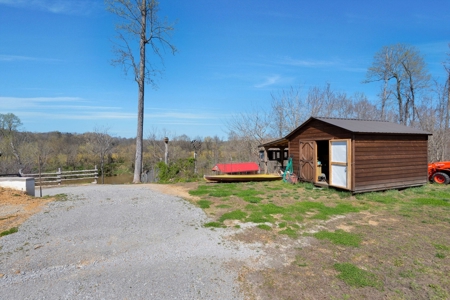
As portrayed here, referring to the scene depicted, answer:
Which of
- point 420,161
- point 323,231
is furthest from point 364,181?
point 323,231

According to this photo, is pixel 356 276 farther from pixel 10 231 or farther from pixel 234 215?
pixel 10 231

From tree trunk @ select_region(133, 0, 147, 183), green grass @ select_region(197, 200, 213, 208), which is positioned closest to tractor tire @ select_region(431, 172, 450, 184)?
green grass @ select_region(197, 200, 213, 208)

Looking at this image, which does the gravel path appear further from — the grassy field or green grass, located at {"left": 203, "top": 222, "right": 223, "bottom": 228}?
→ the grassy field

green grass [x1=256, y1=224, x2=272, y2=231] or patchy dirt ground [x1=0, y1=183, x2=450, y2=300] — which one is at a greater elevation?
green grass [x1=256, y1=224, x2=272, y2=231]

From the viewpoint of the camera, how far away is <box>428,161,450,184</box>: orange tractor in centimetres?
1100

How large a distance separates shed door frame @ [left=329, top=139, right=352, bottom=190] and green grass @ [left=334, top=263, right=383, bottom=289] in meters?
5.92

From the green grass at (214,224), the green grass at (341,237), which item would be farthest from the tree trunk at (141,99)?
the green grass at (341,237)

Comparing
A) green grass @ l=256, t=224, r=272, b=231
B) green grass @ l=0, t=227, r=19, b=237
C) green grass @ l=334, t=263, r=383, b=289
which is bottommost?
green grass @ l=334, t=263, r=383, b=289

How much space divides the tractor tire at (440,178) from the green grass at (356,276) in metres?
10.9

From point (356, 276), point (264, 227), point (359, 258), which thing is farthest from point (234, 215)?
point (356, 276)

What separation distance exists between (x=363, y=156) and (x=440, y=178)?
5.44 meters

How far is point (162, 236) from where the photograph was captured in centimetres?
493

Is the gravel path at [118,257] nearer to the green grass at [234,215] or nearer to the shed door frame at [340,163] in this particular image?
the green grass at [234,215]

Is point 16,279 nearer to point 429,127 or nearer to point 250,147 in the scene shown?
point 250,147
